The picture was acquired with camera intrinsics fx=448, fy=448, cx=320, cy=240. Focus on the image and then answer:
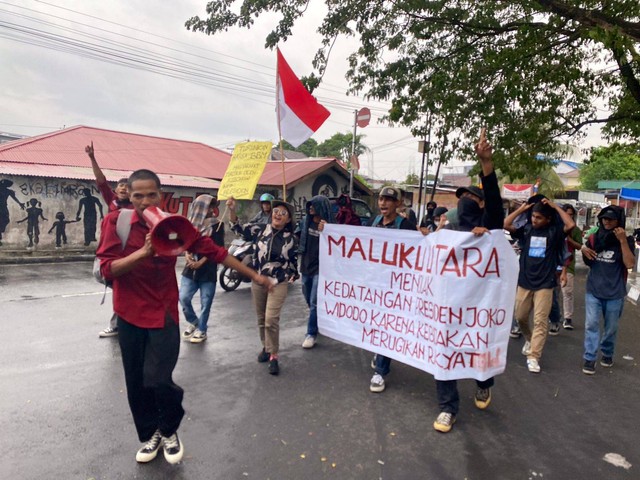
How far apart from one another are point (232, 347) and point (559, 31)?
7.21 metres

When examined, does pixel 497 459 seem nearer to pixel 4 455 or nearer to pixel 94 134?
pixel 4 455

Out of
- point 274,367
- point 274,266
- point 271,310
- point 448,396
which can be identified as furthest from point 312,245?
point 448,396

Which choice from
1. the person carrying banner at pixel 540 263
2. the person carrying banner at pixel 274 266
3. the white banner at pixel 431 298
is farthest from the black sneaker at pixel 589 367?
the person carrying banner at pixel 274 266

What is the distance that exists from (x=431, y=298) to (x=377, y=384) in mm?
1018

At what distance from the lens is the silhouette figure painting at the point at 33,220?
39.4 feet

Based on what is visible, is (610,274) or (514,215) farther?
(514,215)

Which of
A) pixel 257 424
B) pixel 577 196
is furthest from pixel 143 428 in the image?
pixel 577 196

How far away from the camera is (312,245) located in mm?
5266

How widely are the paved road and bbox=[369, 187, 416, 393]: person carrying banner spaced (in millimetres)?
118

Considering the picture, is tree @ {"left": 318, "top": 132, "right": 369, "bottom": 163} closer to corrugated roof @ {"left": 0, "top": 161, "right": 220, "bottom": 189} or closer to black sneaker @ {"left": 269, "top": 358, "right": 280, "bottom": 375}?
corrugated roof @ {"left": 0, "top": 161, "right": 220, "bottom": 189}

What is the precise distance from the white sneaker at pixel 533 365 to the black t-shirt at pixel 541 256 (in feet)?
2.56

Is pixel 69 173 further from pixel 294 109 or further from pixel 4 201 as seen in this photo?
pixel 294 109

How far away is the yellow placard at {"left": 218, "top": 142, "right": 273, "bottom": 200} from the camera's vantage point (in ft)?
17.5

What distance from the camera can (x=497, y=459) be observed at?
307 centimetres
